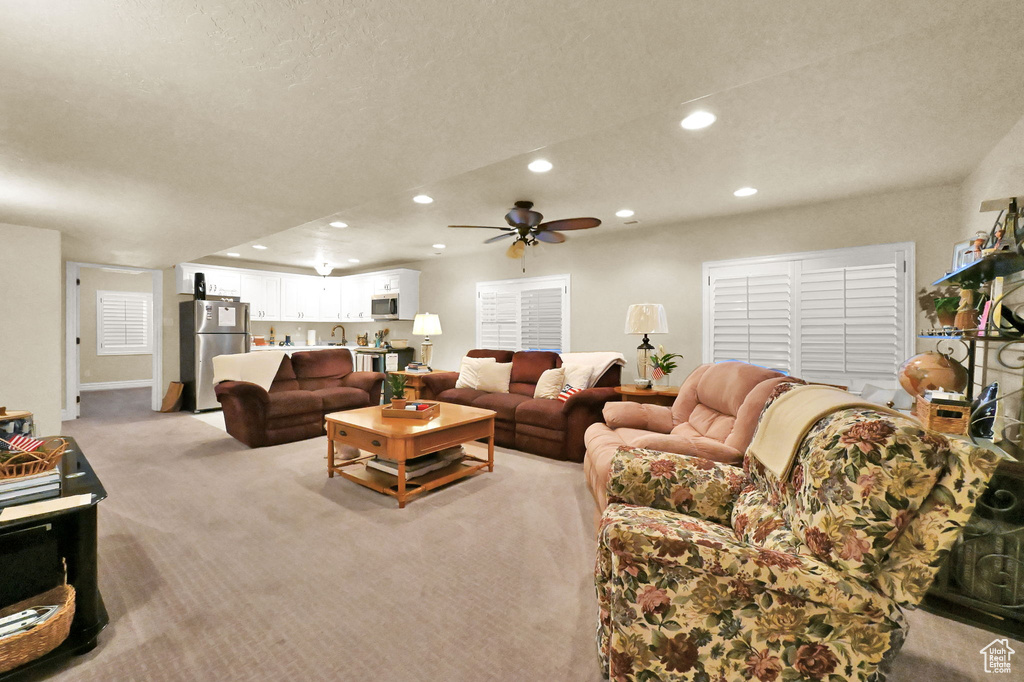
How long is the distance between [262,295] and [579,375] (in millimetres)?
5887

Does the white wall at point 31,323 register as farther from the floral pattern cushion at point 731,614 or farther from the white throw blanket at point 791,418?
the white throw blanket at point 791,418

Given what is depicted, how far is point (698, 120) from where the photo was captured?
2482 millimetres

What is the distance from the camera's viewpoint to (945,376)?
214cm

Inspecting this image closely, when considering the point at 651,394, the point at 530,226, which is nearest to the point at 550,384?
the point at 651,394

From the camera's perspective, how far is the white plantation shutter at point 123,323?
827cm

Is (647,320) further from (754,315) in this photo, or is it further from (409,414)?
(409,414)

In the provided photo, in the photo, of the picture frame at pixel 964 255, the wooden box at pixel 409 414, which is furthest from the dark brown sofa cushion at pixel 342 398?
the picture frame at pixel 964 255

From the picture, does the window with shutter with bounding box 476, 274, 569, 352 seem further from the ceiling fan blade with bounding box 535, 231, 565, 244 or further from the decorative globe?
the decorative globe

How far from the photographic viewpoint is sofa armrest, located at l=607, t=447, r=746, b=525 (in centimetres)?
188

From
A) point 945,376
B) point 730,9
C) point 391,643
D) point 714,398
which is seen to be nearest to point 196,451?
point 391,643

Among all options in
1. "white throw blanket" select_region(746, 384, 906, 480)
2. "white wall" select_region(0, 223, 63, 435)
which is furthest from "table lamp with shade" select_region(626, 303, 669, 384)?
"white wall" select_region(0, 223, 63, 435)

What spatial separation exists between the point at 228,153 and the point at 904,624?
11.1 feet

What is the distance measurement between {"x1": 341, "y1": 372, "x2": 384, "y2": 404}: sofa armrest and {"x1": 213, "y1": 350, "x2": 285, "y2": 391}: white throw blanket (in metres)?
0.82

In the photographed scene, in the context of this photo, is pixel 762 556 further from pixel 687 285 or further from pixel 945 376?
pixel 687 285
